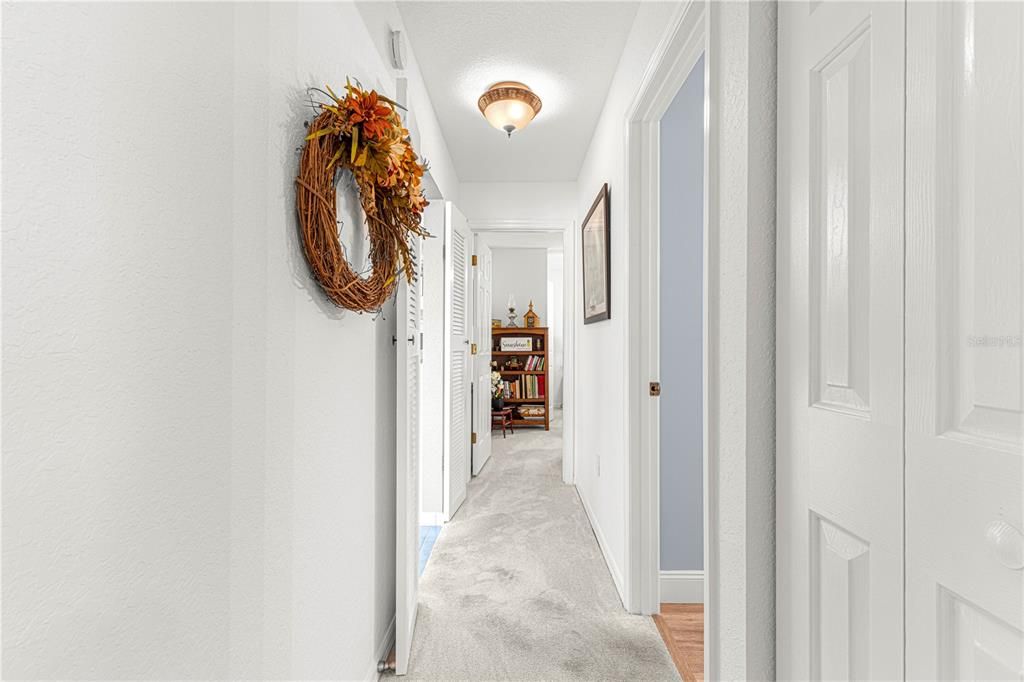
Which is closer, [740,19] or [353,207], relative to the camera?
[740,19]

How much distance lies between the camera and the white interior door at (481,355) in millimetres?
4547

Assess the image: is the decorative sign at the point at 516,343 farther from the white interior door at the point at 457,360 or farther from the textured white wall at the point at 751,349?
the textured white wall at the point at 751,349

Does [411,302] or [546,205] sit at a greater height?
[546,205]

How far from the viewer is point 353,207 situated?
4.88 feet

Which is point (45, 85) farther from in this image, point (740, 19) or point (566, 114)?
point (566, 114)

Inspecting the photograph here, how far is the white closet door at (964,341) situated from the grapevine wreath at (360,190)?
3.55 ft

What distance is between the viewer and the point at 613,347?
8.91 feet

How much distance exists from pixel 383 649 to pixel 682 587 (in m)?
1.35

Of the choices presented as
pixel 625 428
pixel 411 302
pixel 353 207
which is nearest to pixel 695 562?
pixel 625 428

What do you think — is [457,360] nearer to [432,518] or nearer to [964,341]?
[432,518]

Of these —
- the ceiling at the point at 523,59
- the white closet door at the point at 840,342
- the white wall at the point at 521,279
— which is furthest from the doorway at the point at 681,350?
the white wall at the point at 521,279

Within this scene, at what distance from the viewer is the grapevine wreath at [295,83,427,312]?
3.92ft

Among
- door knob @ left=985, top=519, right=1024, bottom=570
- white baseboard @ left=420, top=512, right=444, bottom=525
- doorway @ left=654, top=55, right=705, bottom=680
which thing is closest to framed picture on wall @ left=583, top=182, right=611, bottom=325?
doorway @ left=654, top=55, right=705, bottom=680

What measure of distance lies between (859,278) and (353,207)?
3.99 ft
